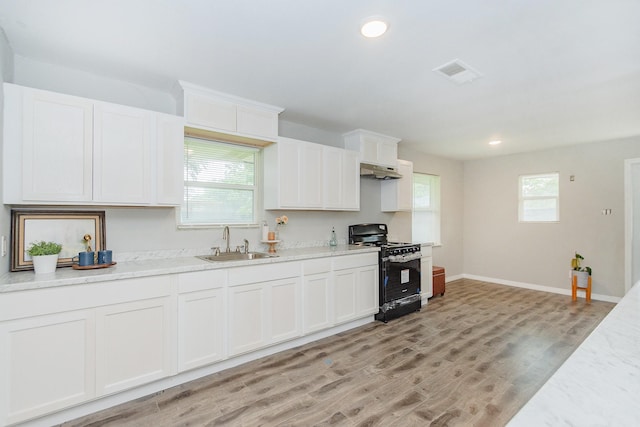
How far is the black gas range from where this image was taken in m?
4.01

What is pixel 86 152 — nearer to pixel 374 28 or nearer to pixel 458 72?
pixel 374 28

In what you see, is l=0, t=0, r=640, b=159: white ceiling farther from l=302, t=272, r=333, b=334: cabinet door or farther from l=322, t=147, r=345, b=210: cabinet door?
l=302, t=272, r=333, b=334: cabinet door

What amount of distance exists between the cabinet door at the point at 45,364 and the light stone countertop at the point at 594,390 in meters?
2.50

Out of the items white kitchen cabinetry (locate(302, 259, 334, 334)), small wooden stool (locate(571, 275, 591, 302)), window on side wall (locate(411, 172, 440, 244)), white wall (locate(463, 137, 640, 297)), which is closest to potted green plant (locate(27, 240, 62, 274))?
white kitchen cabinetry (locate(302, 259, 334, 334))

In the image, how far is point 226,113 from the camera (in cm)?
305

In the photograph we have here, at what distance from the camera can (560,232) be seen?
5.38 meters

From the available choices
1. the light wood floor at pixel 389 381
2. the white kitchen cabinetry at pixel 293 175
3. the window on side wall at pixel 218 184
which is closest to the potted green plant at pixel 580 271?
the light wood floor at pixel 389 381

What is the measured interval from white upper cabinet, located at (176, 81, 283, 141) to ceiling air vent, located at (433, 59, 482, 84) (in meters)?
1.68

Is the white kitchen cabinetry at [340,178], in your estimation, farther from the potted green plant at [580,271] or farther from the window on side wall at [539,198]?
the potted green plant at [580,271]

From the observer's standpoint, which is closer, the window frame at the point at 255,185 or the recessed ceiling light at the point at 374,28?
the recessed ceiling light at the point at 374,28

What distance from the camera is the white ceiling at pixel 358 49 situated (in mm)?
1839

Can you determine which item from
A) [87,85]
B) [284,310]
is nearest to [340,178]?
[284,310]

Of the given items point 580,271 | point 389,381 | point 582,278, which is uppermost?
point 580,271

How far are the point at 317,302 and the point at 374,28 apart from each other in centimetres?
258
